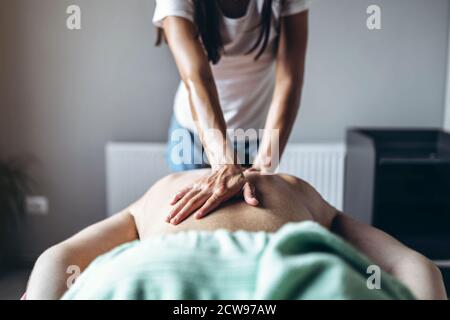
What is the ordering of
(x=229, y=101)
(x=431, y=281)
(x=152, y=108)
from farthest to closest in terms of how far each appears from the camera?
1. (x=152, y=108)
2. (x=229, y=101)
3. (x=431, y=281)

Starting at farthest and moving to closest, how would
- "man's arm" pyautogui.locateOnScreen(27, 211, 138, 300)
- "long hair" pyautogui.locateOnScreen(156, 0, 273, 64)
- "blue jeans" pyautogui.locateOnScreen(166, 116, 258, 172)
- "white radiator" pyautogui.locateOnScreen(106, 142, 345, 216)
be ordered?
"white radiator" pyautogui.locateOnScreen(106, 142, 345, 216) < "blue jeans" pyautogui.locateOnScreen(166, 116, 258, 172) < "long hair" pyautogui.locateOnScreen(156, 0, 273, 64) < "man's arm" pyautogui.locateOnScreen(27, 211, 138, 300)

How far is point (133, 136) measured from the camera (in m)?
2.02

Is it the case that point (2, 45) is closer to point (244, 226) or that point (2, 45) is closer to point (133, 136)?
point (133, 136)

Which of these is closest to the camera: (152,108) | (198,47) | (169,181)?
(169,181)

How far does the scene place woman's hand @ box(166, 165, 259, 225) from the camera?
75 cm

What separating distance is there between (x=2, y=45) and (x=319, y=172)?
125cm

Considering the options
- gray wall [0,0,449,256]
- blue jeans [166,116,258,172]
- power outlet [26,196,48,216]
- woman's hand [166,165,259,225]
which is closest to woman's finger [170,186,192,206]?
woman's hand [166,165,259,225]

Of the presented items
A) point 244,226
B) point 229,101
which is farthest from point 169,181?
point 229,101

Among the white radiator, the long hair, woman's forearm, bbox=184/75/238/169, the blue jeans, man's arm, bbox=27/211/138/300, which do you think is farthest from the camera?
the white radiator

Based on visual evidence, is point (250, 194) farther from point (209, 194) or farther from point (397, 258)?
point (397, 258)

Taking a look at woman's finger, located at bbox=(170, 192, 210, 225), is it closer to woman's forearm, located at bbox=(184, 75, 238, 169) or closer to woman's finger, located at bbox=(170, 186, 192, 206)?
woman's finger, located at bbox=(170, 186, 192, 206)

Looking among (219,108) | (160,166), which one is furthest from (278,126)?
(160,166)

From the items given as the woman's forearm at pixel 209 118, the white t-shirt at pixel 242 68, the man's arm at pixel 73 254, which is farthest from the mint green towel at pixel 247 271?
the white t-shirt at pixel 242 68

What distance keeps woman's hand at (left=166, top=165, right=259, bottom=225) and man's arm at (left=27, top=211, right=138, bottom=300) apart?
0.12 metres
